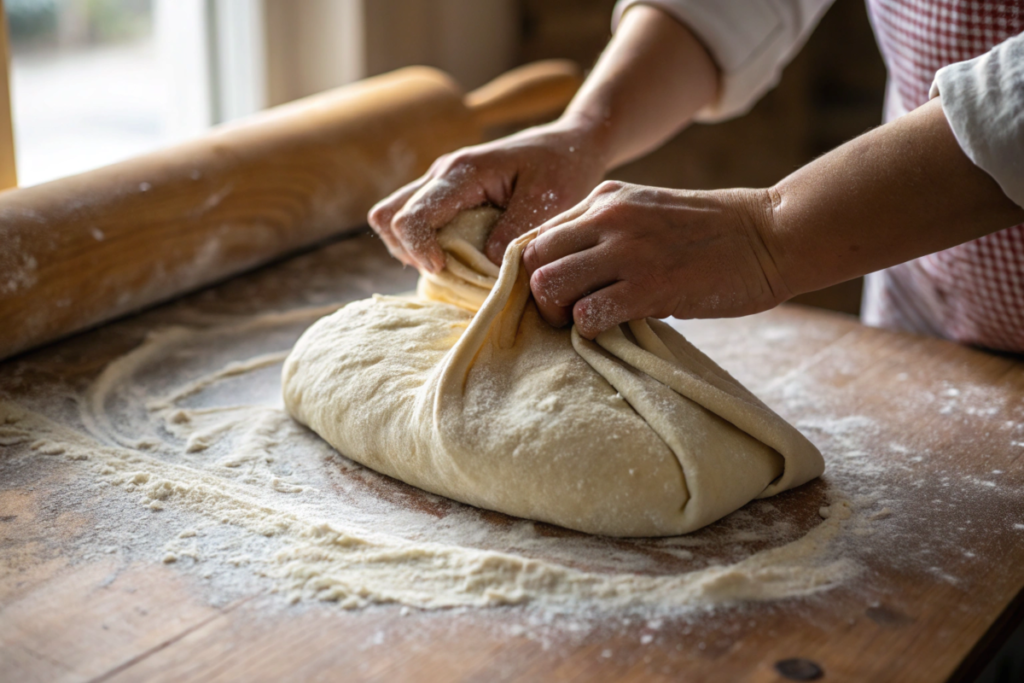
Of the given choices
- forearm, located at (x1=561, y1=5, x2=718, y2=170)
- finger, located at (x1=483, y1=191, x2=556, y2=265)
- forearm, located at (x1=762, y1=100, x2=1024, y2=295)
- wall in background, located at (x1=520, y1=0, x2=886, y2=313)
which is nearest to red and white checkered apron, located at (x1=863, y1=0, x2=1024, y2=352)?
forearm, located at (x1=561, y1=5, x2=718, y2=170)

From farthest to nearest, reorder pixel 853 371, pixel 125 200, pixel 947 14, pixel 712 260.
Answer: pixel 125 200 → pixel 853 371 → pixel 947 14 → pixel 712 260

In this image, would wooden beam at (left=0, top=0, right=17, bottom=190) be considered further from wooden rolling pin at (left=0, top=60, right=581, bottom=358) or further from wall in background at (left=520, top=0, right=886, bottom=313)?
wall in background at (left=520, top=0, right=886, bottom=313)

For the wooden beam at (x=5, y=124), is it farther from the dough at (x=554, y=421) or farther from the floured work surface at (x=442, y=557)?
the dough at (x=554, y=421)

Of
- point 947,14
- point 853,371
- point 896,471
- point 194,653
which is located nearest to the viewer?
point 194,653

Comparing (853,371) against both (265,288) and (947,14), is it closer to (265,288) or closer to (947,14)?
(947,14)

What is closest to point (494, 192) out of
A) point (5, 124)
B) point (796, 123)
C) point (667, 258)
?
point (667, 258)

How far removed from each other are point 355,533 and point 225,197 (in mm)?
941

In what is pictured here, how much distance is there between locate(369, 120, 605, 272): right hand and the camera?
1322mm

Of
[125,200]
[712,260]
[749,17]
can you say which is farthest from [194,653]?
[749,17]

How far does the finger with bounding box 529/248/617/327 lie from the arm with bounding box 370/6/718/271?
215 millimetres

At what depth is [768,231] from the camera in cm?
107

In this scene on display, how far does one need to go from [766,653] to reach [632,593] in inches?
5.7

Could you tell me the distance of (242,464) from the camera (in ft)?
3.94

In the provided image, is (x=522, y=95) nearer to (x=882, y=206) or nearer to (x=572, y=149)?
(x=572, y=149)
